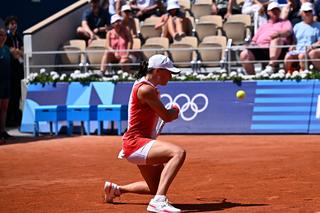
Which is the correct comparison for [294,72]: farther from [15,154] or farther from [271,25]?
[15,154]

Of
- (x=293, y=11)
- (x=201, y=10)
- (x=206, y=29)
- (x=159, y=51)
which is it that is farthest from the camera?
(x=201, y=10)

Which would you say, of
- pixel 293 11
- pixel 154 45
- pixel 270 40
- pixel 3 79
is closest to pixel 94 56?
pixel 154 45

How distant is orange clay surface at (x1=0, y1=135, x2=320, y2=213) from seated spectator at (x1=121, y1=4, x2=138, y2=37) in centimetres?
432

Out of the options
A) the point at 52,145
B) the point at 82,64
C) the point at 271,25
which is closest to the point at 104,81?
the point at 82,64

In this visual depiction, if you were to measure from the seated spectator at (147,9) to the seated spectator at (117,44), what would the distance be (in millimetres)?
2326

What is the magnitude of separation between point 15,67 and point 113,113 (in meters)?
4.21

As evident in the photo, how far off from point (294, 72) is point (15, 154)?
660 centimetres

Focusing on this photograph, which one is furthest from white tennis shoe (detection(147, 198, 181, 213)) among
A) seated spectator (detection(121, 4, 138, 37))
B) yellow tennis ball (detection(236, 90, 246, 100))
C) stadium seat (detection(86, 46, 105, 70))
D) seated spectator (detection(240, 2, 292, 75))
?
seated spectator (detection(121, 4, 138, 37))

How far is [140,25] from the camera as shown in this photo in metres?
22.1

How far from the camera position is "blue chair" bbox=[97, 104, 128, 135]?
60.7 feet

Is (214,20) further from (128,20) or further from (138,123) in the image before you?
(138,123)

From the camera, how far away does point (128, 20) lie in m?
21.0

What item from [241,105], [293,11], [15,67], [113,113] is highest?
[293,11]

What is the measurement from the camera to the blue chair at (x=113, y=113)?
18.5 meters
